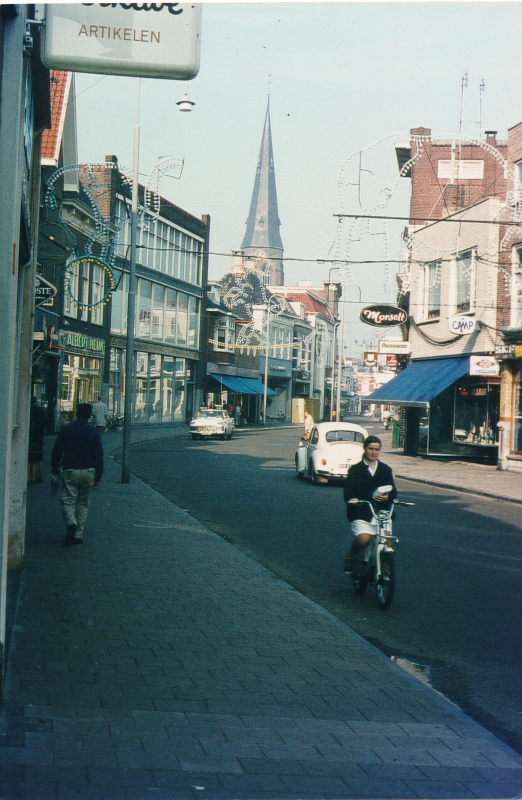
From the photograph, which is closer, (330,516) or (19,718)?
(19,718)

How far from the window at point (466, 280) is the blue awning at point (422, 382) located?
180cm

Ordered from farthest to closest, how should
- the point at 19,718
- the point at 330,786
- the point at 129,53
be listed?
the point at 129,53
the point at 19,718
the point at 330,786

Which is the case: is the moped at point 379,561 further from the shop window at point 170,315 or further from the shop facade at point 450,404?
Answer: the shop window at point 170,315

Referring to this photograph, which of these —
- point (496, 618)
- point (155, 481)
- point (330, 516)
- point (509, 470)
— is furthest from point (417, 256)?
point (496, 618)

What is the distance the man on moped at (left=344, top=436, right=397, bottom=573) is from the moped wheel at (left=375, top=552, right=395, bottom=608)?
37cm

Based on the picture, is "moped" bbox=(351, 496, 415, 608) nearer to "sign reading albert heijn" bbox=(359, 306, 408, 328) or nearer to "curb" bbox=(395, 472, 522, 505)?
"curb" bbox=(395, 472, 522, 505)

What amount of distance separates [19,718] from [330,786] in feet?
5.45

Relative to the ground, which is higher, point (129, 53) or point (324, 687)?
point (129, 53)

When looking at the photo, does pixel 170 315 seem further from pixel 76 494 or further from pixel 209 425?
pixel 76 494

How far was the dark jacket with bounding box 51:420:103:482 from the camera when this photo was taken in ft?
33.3

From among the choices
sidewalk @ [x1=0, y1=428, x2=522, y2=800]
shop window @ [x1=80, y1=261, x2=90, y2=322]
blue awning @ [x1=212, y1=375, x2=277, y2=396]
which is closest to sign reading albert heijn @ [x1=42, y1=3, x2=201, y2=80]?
sidewalk @ [x1=0, y1=428, x2=522, y2=800]

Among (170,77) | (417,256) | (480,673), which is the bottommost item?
(480,673)

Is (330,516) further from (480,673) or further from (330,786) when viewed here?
(330,786)

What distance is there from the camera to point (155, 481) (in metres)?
19.9
